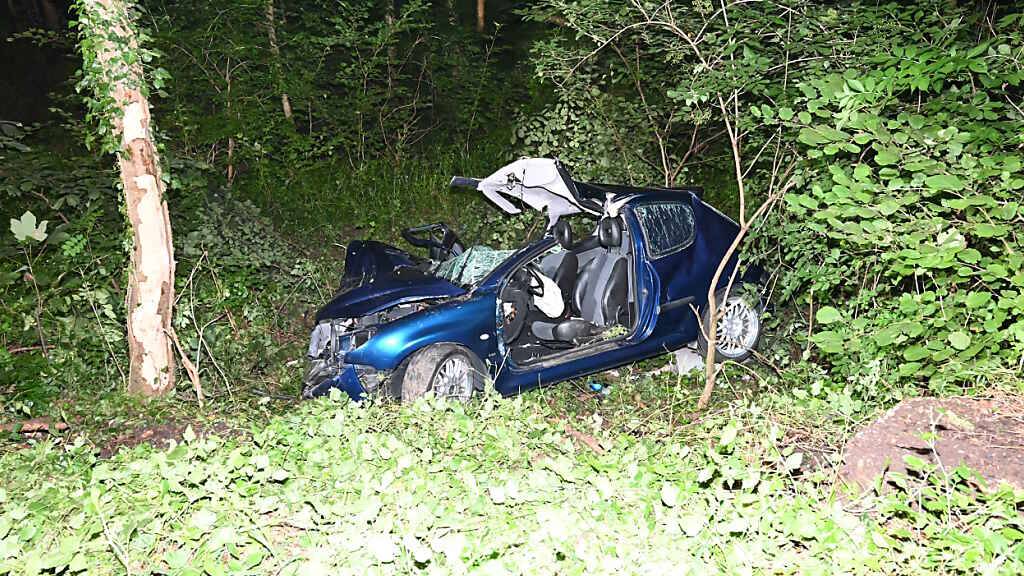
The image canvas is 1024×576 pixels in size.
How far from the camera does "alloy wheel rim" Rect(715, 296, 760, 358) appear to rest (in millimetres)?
7066

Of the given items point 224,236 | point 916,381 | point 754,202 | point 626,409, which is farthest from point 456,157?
point 916,381

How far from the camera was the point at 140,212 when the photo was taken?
5668mm

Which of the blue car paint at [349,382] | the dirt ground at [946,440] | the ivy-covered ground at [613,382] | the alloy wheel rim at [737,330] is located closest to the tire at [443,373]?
the blue car paint at [349,382]

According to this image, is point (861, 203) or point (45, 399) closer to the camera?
point (861, 203)

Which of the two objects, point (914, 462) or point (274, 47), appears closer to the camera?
point (914, 462)

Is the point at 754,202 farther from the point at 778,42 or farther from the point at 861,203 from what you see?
the point at 861,203

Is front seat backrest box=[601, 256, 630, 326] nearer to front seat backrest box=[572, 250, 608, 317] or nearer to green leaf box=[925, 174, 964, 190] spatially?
front seat backrest box=[572, 250, 608, 317]

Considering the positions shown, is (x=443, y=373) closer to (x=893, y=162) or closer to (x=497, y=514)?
(x=497, y=514)

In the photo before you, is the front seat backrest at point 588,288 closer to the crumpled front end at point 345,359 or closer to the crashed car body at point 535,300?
the crashed car body at point 535,300

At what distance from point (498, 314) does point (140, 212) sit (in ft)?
8.86

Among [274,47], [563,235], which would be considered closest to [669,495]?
[563,235]

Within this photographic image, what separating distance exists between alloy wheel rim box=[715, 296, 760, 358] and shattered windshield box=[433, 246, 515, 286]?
2101 mm

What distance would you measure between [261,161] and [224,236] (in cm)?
224

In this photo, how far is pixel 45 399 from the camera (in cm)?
569
